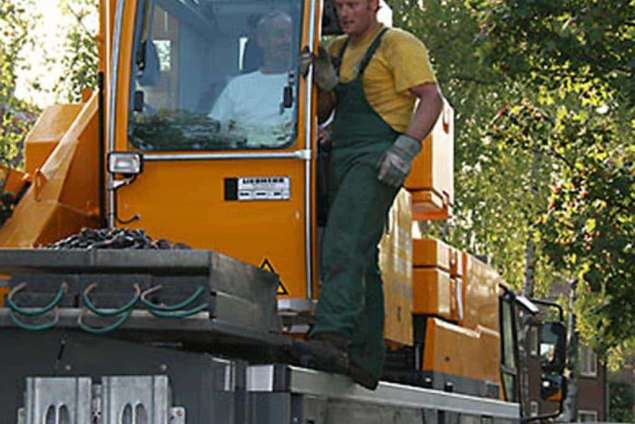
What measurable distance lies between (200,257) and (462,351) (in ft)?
17.6

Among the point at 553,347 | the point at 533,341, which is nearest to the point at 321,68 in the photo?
the point at 553,347

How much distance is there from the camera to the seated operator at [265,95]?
30.1 feet

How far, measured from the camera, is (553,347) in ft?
45.8

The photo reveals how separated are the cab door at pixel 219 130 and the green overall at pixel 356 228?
0.27 meters

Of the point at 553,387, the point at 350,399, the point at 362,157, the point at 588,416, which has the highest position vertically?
the point at 588,416

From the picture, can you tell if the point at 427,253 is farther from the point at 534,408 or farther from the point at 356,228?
the point at 534,408

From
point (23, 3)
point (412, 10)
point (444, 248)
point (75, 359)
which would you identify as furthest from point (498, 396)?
point (23, 3)

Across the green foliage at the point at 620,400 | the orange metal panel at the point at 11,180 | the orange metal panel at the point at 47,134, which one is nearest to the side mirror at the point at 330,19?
the orange metal panel at the point at 47,134

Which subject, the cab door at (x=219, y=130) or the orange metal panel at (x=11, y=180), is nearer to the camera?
the cab door at (x=219, y=130)

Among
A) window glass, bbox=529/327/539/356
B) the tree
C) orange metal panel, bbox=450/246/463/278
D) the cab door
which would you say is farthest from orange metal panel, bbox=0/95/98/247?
the tree

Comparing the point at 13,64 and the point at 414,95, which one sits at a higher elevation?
the point at 13,64

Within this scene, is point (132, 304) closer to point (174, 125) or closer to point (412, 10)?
point (174, 125)

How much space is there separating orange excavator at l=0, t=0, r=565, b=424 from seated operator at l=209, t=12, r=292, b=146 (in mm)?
13

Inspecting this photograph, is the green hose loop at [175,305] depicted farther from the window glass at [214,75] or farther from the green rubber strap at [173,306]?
the window glass at [214,75]
